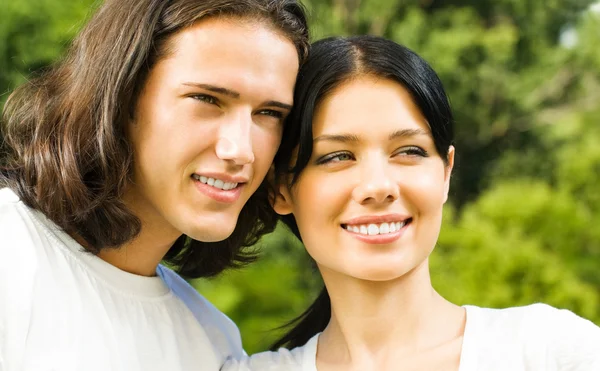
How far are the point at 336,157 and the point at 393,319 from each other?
50 centimetres

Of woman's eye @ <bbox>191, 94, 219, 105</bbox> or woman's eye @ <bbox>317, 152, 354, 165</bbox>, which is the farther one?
woman's eye @ <bbox>317, 152, 354, 165</bbox>

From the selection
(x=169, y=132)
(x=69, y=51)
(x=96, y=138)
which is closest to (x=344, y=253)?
(x=169, y=132)

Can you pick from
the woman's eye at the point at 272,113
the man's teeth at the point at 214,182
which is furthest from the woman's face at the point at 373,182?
the man's teeth at the point at 214,182

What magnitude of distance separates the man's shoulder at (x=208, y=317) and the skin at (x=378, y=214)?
0.38 m

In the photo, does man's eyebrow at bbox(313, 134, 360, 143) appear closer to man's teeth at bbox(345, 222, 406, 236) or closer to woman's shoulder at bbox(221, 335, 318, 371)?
man's teeth at bbox(345, 222, 406, 236)

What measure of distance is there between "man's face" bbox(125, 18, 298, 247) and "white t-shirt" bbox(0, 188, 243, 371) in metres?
0.27

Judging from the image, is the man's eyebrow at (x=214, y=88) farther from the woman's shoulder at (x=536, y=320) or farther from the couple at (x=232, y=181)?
the woman's shoulder at (x=536, y=320)

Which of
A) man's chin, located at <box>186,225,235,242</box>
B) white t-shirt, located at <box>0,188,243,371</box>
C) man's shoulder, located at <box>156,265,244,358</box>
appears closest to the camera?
white t-shirt, located at <box>0,188,243,371</box>

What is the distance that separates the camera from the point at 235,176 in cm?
221

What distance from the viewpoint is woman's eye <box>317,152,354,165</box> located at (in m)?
2.25

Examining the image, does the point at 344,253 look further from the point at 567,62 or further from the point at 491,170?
the point at 567,62

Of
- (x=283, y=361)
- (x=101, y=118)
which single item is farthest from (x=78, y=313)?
(x=283, y=361)

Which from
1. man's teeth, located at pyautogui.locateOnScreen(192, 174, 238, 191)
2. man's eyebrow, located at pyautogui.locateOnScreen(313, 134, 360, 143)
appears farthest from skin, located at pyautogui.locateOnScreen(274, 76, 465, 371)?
man's teeth, located at pyautogui.locateOnScreen(192, 174, 238, 191)

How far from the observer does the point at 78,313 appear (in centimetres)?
212
